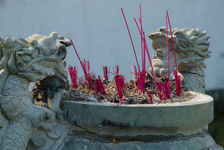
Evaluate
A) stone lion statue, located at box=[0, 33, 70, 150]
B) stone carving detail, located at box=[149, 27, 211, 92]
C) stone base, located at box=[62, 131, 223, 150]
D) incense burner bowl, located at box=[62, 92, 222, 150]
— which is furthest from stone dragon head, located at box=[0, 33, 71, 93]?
stone carving detail, located at box=[149, 27, 211, 92]

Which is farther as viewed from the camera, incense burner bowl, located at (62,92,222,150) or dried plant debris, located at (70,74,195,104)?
dried plant debris, located at (70,74,195,104)

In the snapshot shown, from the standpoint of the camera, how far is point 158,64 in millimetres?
1968

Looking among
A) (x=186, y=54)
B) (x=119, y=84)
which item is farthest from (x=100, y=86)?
(x=186, y=54)

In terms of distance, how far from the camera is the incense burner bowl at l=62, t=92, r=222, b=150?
1.35 m

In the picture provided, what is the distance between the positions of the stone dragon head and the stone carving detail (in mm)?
674

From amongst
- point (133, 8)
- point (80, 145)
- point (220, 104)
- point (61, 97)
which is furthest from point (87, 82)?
point (220, 104)

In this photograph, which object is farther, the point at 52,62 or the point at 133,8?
the point at 133,8

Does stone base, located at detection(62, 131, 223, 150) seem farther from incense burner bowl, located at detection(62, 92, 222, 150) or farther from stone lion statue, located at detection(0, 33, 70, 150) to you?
stone lion statue, located at detection(0, 33, 70, 150)

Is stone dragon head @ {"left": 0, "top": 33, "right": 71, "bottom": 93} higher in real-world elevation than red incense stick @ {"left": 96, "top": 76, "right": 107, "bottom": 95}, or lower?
higher

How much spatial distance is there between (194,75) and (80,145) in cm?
90

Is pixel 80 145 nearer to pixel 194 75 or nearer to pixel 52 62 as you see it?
pixel 52 62

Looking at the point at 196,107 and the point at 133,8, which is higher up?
the point at 133,8

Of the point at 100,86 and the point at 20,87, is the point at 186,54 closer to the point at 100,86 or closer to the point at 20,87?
the point at 100,86

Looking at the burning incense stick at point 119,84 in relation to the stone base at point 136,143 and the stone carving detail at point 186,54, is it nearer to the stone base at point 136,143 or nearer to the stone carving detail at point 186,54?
the stone base at point 136,143
